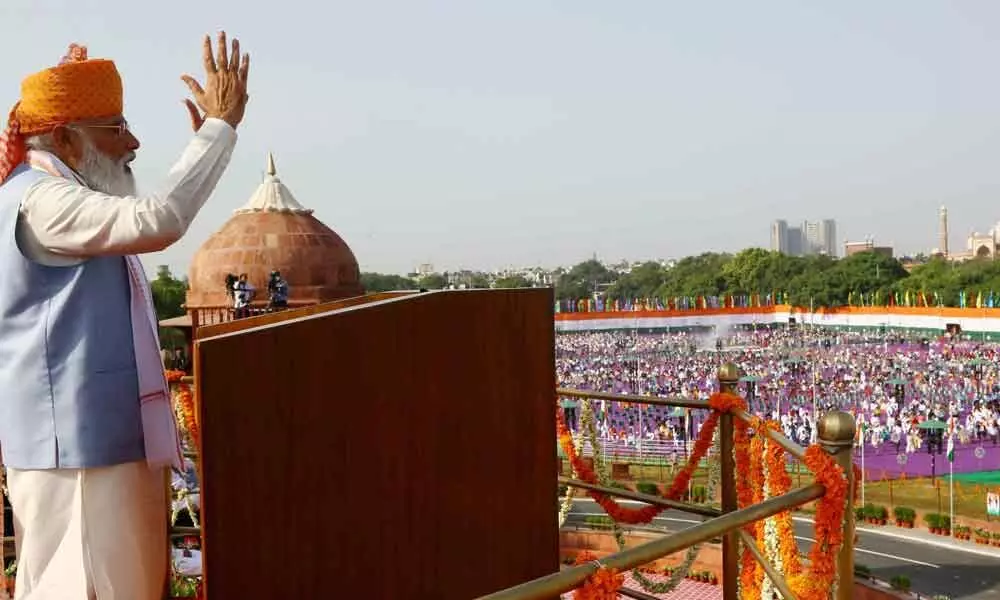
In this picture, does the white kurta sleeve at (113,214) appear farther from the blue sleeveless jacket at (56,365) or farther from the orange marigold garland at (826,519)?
the orange marigold garland at (826,519)

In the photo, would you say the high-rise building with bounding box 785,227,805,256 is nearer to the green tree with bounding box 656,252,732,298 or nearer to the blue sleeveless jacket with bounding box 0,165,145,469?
the green tree with bounding box 656,252,732,298

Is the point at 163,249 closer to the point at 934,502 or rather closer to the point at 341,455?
the point at 341,455

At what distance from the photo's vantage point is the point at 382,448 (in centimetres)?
186

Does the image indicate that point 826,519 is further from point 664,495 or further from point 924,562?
point 924,562

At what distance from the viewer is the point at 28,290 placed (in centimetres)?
167

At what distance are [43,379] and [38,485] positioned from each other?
0.22m

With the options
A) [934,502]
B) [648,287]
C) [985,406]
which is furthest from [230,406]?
[648,287]

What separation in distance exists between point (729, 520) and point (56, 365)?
139 centimetres

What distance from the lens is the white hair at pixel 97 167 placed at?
180 cm

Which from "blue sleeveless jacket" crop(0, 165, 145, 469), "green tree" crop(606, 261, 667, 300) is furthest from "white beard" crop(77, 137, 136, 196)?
"green tree" crop(606, 261, 667, 300)

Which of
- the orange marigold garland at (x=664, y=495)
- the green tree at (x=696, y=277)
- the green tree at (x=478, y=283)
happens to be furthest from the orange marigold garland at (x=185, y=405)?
the green tree at (x=696, y=277)

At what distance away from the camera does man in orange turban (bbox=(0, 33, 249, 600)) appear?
1624mm

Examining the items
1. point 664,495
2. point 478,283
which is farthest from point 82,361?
point 664,495

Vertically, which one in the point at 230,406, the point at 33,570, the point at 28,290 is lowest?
the point at 33,570
